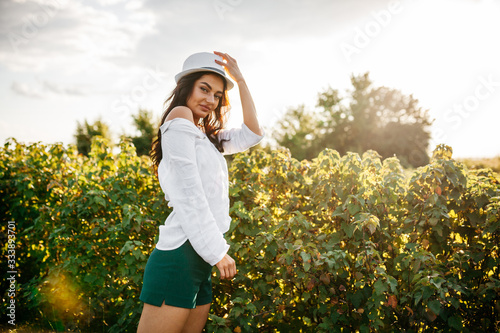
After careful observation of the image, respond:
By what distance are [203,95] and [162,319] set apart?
110 cm

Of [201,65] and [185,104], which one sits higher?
[201,65]

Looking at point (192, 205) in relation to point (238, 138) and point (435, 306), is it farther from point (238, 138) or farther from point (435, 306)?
point (435, 306)

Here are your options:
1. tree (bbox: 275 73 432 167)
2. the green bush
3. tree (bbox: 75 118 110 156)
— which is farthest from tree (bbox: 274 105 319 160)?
the green bush

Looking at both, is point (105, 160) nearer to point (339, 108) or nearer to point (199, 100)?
point (199, 100)

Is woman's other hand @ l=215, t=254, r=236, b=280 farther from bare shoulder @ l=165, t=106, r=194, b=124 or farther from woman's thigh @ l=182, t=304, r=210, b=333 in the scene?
bare shoulder @ l=165, t=106, r=194, b=124

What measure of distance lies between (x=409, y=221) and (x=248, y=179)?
1481 mm

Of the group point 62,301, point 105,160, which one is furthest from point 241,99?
point 62,301

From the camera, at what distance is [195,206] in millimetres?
1580

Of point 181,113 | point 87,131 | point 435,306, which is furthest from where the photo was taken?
point 87,131

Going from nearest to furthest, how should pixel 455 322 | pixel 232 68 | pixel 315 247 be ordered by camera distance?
pixel 232 68 → pixel 455 322 → pixel 315 247

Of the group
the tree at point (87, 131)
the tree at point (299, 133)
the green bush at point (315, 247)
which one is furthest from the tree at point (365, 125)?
the green bush at point (315, 247)

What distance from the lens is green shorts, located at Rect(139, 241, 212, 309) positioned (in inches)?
63.9

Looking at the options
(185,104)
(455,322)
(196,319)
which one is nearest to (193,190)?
(185,104)

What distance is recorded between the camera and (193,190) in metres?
1.58
